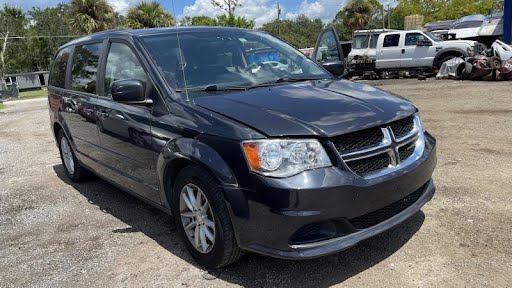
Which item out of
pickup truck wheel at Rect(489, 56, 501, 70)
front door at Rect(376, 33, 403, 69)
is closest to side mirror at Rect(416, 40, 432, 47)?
front door at Rect(376, 33, 403, 69)

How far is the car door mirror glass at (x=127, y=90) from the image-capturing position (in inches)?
136

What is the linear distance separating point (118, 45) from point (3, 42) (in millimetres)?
52086

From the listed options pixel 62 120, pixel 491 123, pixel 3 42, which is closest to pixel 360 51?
pixel 491 123

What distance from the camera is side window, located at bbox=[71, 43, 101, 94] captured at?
4.68 meters

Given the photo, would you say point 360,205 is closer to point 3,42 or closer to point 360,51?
point 360,51

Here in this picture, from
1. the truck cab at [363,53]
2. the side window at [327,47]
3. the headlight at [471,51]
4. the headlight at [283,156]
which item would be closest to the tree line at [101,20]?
the truck cab at [363,53]

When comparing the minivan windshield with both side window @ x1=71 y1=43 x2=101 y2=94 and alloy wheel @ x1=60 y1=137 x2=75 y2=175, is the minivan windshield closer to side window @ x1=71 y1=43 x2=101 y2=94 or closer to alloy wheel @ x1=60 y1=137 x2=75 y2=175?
side window @ x1=71 y1=43 x2=101 y2=94

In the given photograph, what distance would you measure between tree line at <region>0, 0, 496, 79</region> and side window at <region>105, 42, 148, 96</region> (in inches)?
679

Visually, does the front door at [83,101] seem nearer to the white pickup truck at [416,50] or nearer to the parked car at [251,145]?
the parked car at [251,145]

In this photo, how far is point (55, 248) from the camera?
13.2 feet

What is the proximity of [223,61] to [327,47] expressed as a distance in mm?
2948

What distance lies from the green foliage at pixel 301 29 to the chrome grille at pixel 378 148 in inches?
2964

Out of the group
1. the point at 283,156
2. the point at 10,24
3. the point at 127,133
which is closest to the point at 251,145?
the point at 283,156

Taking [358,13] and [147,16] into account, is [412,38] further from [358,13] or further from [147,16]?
[358,13]
